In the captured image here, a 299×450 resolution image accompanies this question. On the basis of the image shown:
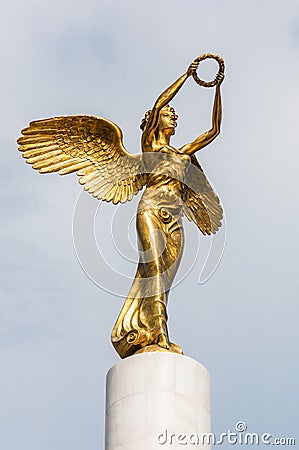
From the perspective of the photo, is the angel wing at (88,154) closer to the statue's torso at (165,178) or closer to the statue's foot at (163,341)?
the statue's torso at (165,178)

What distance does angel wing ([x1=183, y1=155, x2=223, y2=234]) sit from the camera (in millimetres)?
25031

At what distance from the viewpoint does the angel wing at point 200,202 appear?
2503cm

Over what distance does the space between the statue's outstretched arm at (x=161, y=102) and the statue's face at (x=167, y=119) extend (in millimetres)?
128

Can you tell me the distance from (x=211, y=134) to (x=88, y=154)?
6.68 ft

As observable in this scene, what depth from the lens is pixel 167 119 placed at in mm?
25062

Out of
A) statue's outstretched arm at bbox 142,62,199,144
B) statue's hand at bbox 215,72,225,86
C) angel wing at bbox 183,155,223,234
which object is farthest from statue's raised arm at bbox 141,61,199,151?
angel wing at bbox 183,155,223,234

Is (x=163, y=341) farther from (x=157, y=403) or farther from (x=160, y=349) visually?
(x=157, y=403)

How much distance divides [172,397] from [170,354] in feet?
2.34

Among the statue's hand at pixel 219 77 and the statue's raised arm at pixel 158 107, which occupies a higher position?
the statue's hand at pixel 219 77

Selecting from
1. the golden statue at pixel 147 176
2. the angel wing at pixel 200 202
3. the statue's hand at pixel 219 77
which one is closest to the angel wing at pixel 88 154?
the golden statue at pixel 147 176

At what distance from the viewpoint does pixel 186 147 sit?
24.9m

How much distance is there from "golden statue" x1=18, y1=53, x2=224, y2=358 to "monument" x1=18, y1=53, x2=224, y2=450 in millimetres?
16

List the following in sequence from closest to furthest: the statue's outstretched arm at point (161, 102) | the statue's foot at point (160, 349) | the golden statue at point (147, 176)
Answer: the statue's foot at point (160, 349)
the golden statue at point (147, 176)
the statue's outstretched arm at point (161, 102)

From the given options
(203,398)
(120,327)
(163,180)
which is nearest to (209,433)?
(203,398)
